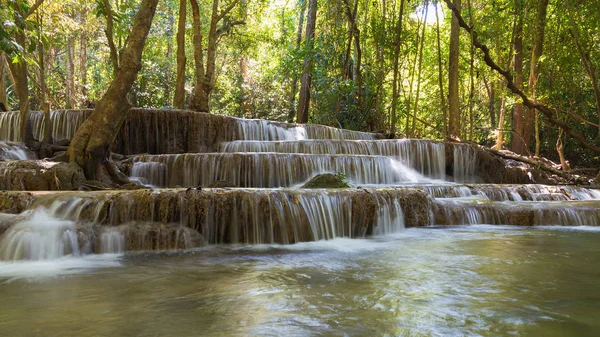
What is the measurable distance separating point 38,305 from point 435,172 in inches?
412

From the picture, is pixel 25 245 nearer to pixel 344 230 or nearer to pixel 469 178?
pixel 344 230

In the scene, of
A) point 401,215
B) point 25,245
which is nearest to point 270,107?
point 401,215

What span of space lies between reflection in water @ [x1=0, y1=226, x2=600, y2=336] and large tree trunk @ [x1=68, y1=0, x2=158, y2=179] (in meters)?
3.56

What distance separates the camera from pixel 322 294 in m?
3.17

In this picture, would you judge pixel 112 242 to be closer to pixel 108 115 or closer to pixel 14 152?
pixel 108 115

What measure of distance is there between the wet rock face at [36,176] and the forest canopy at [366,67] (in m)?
2.04

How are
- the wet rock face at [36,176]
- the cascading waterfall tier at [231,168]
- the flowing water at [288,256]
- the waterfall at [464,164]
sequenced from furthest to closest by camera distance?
the waterfall at [464,164]
the cascading waterfall tier at [231,168]
the wet rock face at [36,176]
the flowing water at [288,256]

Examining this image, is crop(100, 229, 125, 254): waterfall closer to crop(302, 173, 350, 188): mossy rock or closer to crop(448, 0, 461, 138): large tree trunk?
crop(302, 173, 350, 188): mossy rock

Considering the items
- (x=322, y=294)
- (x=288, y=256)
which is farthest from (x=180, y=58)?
(x=322, y=294)

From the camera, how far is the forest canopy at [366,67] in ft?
41.6

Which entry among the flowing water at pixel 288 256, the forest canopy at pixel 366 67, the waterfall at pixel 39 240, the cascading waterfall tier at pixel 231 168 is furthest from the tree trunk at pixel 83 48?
the waterfall at pixel 39 240

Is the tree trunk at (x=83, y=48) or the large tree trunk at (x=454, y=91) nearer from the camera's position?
the large tree trunk at (x=454, y=91)

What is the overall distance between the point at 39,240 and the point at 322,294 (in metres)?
3.13

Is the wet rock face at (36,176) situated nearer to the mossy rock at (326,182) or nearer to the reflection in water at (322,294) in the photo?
the reflection in water at (322,294)
